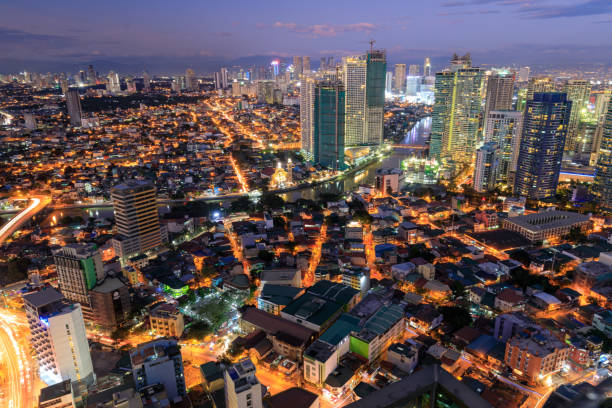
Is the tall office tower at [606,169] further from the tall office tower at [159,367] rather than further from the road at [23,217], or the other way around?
the road at [23,217]

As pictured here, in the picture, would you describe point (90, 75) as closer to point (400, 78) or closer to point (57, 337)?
point (400, 78)

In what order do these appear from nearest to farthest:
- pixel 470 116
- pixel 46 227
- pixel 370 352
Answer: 1. pixel 370 352
2. pixel 46 227
3. pixel 470 116

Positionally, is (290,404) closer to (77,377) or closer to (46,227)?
(77,377)

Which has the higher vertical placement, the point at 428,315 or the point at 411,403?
the point at 411,403

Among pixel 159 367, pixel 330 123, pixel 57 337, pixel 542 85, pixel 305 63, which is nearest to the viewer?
pixel 159 367

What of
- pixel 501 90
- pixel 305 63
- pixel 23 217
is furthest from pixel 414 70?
pixel 23 217

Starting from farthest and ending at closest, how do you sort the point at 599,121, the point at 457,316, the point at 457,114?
the point at 599,121 → the point at 457,114 → the point at 457,316

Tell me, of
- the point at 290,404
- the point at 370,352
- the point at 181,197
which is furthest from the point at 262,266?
the point at 181,197
